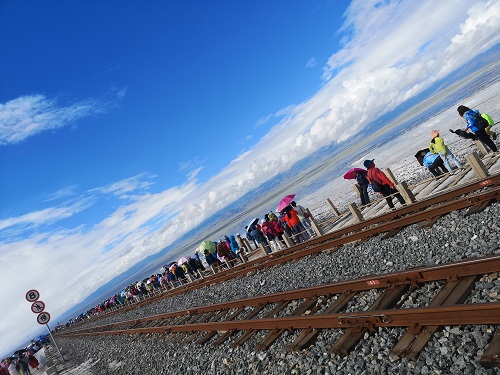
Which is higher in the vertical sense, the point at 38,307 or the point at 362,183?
the point at 38,307

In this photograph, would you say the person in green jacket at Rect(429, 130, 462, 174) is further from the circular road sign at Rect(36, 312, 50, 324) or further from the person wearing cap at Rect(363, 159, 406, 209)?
the circular road sign at Rect(36, 312, 50, 324)

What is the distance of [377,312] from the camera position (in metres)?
4.62

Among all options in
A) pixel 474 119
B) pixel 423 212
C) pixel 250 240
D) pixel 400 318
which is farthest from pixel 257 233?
pixel 400 318

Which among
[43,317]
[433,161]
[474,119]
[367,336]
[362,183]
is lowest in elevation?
[367,336]

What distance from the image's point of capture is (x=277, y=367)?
5301 mm

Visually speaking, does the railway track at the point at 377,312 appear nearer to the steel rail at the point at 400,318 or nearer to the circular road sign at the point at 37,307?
the steel rail at the point at 400,318

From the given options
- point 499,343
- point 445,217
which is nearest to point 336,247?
point 445,217

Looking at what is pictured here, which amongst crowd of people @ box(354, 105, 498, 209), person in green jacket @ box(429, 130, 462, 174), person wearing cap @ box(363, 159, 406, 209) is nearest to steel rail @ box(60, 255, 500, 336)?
crowd of people @ box(354, 105, 498, 209)

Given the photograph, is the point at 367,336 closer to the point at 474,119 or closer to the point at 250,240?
the point at 474,119

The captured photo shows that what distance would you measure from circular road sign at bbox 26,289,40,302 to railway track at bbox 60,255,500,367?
13783 mm

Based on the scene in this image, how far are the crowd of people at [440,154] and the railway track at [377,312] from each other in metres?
5.65

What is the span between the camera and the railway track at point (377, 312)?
390cm

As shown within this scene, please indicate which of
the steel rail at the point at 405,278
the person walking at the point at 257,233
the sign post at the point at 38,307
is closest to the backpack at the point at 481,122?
the steel rail at the point at 405,278

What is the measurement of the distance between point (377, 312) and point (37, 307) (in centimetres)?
1948
